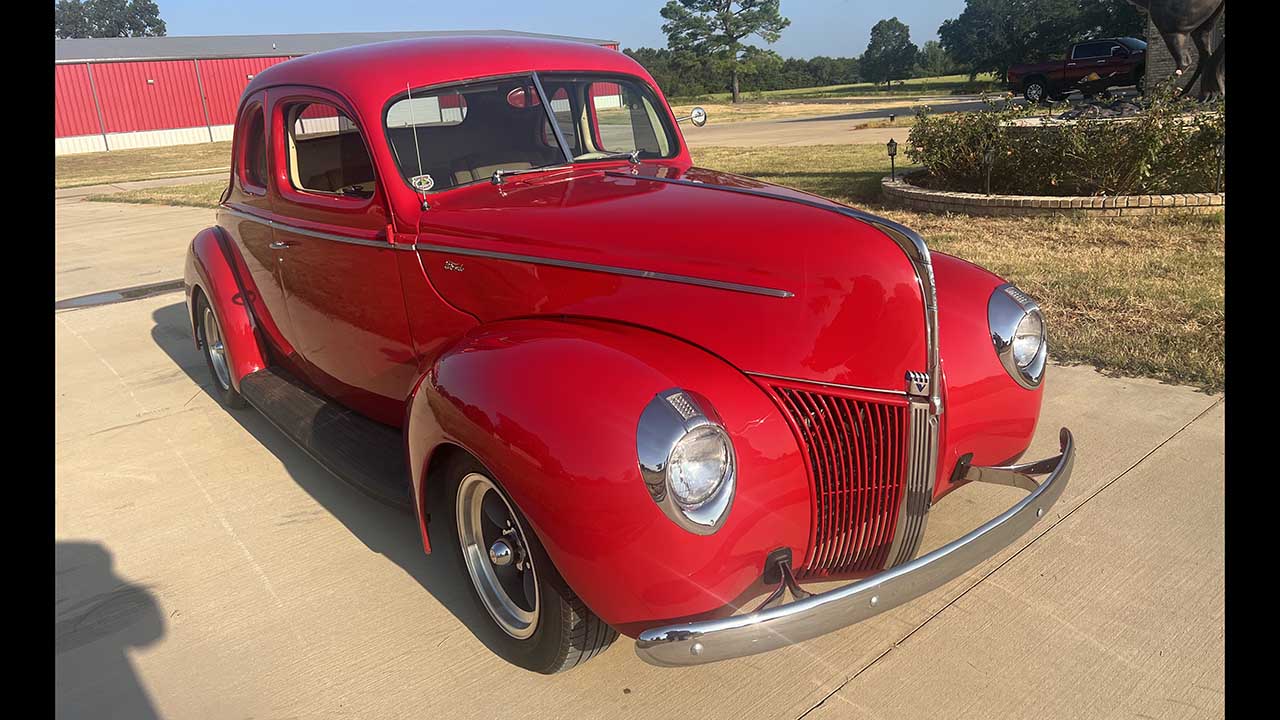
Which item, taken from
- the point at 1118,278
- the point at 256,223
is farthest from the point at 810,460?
the point at 1118,278

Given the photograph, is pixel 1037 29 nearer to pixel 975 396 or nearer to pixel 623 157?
pixel 623 157

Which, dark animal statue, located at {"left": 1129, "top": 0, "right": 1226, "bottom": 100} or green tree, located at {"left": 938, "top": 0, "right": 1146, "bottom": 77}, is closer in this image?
dark animal statue, located at {"left": 1129, "top": 0, "right": 1226, "bottom": 100}

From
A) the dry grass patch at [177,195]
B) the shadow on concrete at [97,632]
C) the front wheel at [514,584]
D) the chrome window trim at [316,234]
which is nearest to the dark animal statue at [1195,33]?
the chrome window trim at [316,234]

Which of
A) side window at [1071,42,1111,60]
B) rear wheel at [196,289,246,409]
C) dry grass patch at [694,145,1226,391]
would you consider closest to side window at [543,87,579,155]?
rear wheel at [196,289,246,409]

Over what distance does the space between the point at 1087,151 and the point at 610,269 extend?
23.9ft

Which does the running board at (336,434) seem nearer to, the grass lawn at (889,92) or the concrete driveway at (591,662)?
the concrete driveway at (591,662)

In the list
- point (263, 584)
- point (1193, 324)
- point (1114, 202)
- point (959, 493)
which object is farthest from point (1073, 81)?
point (263, 584)

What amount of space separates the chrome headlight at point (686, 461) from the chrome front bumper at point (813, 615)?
24 cm

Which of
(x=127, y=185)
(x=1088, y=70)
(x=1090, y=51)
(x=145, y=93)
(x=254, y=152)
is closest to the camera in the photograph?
(x=254, y=152)

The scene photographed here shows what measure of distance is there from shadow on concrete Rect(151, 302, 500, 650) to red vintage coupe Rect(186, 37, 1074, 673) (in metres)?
0.13

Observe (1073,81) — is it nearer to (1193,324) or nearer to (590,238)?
(1193,324)

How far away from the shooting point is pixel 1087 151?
26.8 feet

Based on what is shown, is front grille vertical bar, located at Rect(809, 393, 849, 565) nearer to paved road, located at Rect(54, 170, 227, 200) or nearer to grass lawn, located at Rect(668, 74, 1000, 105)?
paved road, located at Rect(54, 170, 227, 200)

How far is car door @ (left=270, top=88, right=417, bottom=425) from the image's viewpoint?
129 inches
